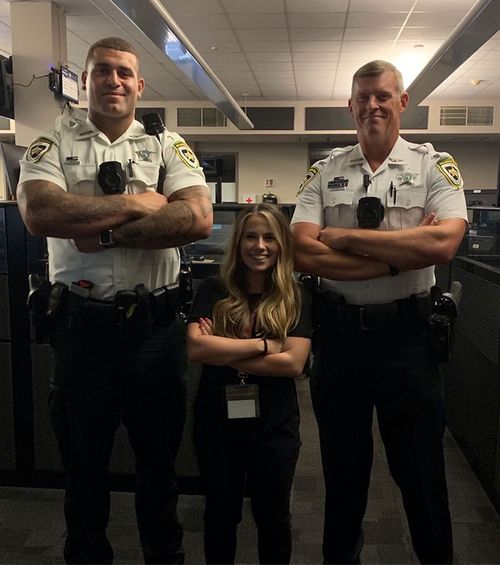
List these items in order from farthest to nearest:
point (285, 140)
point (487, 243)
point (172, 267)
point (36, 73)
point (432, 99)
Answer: point (285, 140) < point (432, 99) < point (36, 73) < point (487, 243) < point (172, 267)

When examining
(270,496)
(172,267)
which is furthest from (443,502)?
(172,267)

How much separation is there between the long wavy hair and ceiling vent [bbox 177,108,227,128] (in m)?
7.69

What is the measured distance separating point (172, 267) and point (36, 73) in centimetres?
399

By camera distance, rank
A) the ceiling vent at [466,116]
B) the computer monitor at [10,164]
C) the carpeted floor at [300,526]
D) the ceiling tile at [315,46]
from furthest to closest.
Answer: the ceiling vent at [466,116], the ceiling tile at [315,46], the computer monitor at [10,164], the carpeted floor at [300,526]

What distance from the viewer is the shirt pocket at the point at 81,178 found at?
1586 millimetres

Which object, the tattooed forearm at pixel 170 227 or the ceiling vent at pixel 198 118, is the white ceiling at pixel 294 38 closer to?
the ceiling vent at pixel 198 118

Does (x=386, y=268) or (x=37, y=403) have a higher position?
(x=386, y=268)

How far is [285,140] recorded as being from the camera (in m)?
9.79

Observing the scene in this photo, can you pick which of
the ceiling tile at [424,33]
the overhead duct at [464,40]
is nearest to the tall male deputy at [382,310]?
the overhead duct at [464,40]

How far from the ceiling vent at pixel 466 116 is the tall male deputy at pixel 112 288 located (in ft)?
26.7

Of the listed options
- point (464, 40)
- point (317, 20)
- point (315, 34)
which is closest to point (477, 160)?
point (315, 34)

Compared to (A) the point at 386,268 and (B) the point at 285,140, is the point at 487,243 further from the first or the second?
(B) the point at 285,140

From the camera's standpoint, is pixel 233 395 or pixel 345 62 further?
pixel 345 62

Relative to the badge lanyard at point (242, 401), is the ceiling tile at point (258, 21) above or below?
above
